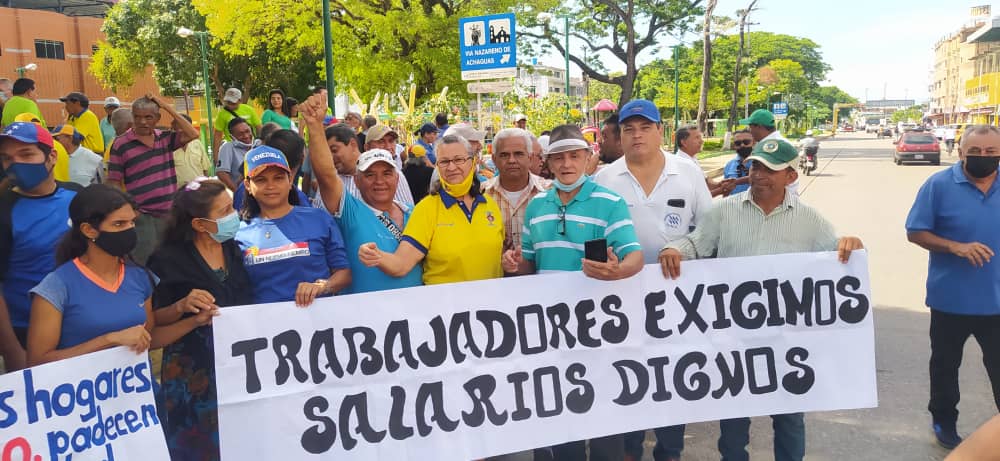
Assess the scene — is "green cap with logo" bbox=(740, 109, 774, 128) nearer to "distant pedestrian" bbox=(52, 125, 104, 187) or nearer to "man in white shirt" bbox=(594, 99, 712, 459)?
"man in white shirt" bbox=(594, 99, 712, 459)

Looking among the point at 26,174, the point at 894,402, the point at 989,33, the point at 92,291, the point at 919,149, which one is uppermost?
the point at 989,33

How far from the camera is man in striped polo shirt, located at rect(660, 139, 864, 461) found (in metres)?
3.50

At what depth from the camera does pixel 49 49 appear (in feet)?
147

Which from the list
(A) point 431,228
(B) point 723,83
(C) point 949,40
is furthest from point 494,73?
(C) point 949,40

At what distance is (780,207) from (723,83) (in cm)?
6434

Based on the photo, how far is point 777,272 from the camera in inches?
140

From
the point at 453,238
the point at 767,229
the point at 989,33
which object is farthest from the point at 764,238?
the point at 989,33

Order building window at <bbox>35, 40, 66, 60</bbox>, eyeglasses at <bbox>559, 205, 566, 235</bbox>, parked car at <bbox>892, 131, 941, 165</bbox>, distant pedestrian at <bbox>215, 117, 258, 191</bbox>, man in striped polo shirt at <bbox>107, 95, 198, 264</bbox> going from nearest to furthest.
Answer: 1. eyeglasses at <bbox>559, 205, 566, 235</bbox>
2. man in striped polo shirt at <bbox>107, 95, 198, 264</bbox>
3. distant pedestrian at <bbox>215, 117, 258, 191</bbox>
4. parked car at <bbox>892, 131, 941, 165</bbox>
5. building window at <bbox>35, 40, 66, 60</bbox>

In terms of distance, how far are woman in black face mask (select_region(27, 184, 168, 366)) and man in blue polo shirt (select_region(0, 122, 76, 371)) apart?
0.56m

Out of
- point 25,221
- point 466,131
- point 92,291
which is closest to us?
point 92,291

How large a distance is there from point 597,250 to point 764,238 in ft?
3.16

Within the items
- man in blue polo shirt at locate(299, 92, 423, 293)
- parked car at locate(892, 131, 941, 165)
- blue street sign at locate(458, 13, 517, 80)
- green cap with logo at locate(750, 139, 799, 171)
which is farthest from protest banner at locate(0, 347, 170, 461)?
parked car at locate(892, 131, 941, 165)

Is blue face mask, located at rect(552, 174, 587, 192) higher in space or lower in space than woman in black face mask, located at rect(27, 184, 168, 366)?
higher

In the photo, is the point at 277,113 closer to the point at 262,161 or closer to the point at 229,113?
the point at 229,113
